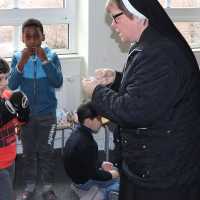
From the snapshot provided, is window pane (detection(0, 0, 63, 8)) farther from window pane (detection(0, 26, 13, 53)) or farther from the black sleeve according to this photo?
the black sleeve

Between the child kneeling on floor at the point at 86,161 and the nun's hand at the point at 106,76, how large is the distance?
34.6 inches

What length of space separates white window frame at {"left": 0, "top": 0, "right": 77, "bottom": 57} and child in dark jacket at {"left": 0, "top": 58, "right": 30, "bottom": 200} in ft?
5.67

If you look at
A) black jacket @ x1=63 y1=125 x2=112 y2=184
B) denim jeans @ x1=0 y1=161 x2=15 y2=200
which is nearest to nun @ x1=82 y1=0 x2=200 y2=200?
denim jeans @ x1=0 y1=161 x2=15 y2=200

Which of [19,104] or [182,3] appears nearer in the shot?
[19,104]

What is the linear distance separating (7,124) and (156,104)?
113cm

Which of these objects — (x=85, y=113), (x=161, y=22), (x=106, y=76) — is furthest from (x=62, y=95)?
(x=161, y=22)

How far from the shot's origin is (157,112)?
1288 millimetres

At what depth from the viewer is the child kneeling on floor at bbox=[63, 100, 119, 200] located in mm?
2557

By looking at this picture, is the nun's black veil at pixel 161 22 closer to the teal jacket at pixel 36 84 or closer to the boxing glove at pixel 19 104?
the boxing glove at pixel 19 104

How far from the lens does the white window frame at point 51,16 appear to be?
3576 millimetres

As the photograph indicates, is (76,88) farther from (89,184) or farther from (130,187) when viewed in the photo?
(130,187)

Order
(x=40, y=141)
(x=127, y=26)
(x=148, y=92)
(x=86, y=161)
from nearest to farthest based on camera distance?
(x=148, y=92) → (x=127, y=26) → (x=86, y=161) → (x=40, y=141)

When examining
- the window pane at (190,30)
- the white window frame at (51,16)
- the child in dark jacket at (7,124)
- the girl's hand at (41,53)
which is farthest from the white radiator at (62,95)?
the window pane at (190,30)

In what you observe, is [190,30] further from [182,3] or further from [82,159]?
[82,159]
